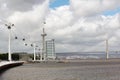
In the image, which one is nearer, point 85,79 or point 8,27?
point 85,79

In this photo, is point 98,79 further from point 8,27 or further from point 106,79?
point 8,27

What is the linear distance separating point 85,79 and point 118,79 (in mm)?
5934

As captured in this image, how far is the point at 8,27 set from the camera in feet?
486

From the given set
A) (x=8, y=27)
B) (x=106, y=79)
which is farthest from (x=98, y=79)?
(x=8, y=27)

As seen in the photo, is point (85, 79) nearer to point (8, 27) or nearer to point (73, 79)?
point (73, 79)

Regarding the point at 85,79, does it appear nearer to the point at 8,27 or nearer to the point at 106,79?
the point at 106,79

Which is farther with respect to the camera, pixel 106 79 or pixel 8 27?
pixel 8 27

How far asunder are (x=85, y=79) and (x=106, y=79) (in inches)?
152

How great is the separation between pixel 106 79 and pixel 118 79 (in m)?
2.07

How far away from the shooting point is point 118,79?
6147 centimetres

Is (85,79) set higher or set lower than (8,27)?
lower

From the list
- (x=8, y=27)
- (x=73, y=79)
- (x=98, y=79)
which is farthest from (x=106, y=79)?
(x=8, y=27)

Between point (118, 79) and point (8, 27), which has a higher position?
point (8, 27)

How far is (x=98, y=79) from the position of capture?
63156 mm
